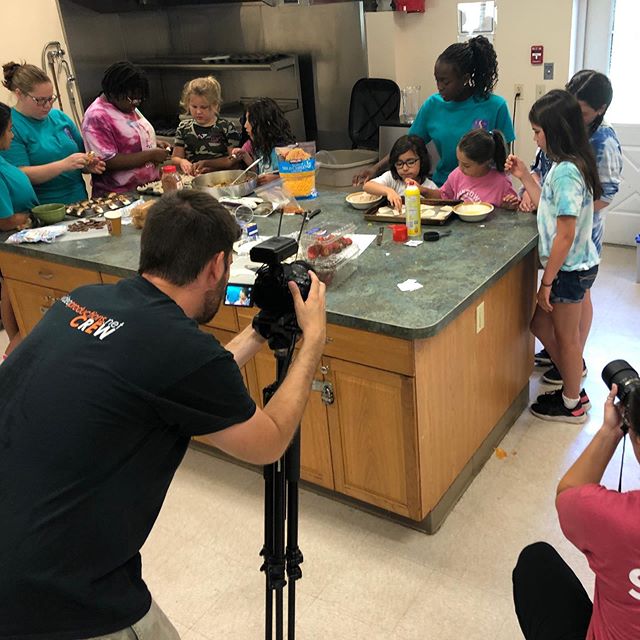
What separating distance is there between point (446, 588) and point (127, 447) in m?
1.23

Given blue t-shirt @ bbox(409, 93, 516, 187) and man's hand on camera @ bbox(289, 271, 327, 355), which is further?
blue t-shirt @ bbox(409, 93, 516, 187)

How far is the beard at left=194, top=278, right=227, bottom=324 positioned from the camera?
1316mm

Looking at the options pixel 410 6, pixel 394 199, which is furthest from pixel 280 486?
pixel 410 6

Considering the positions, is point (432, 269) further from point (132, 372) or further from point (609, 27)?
point (609, 27)

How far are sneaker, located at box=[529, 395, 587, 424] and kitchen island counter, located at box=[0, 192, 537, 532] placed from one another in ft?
0.53

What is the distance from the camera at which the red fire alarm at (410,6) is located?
4.35 metres

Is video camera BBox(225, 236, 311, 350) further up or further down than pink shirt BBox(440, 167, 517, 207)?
further up

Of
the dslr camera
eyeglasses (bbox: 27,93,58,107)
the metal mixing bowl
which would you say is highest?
eyeglasses (bbox: 27,93,58,107)

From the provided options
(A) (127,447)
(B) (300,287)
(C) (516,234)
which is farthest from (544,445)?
(A) (127,447)

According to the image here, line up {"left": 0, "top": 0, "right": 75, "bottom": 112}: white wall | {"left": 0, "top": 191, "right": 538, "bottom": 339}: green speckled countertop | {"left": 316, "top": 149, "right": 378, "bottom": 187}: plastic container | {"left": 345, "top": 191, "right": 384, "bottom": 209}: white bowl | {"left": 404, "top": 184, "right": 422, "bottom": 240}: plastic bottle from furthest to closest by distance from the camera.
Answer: {"left": 0, "top": 0, "right": 75, "bottom": 112}: white wall, {"left": 316, "top": 149, "right": 378, "bottom": 187}: plastic container, {"left": 345, "top": 191, "right": 384, "bottom": 209}: white bowl, {"left": 404, "top": 184, "right": 422, "bottom": 240}: plastic bottle, {"left": 0, "top": 191, "right": 538, "bottom": 339}: green speckled countertop

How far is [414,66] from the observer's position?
15.2 ft

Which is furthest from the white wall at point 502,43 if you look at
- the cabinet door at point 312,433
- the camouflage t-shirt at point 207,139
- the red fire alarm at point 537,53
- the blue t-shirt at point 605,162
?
the cabinet door at point 312,433

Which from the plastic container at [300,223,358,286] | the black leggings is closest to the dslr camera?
the black leggings

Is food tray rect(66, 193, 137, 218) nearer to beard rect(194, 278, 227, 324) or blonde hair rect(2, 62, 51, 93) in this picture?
blonde hair rect(2, 62, 51, 93)
